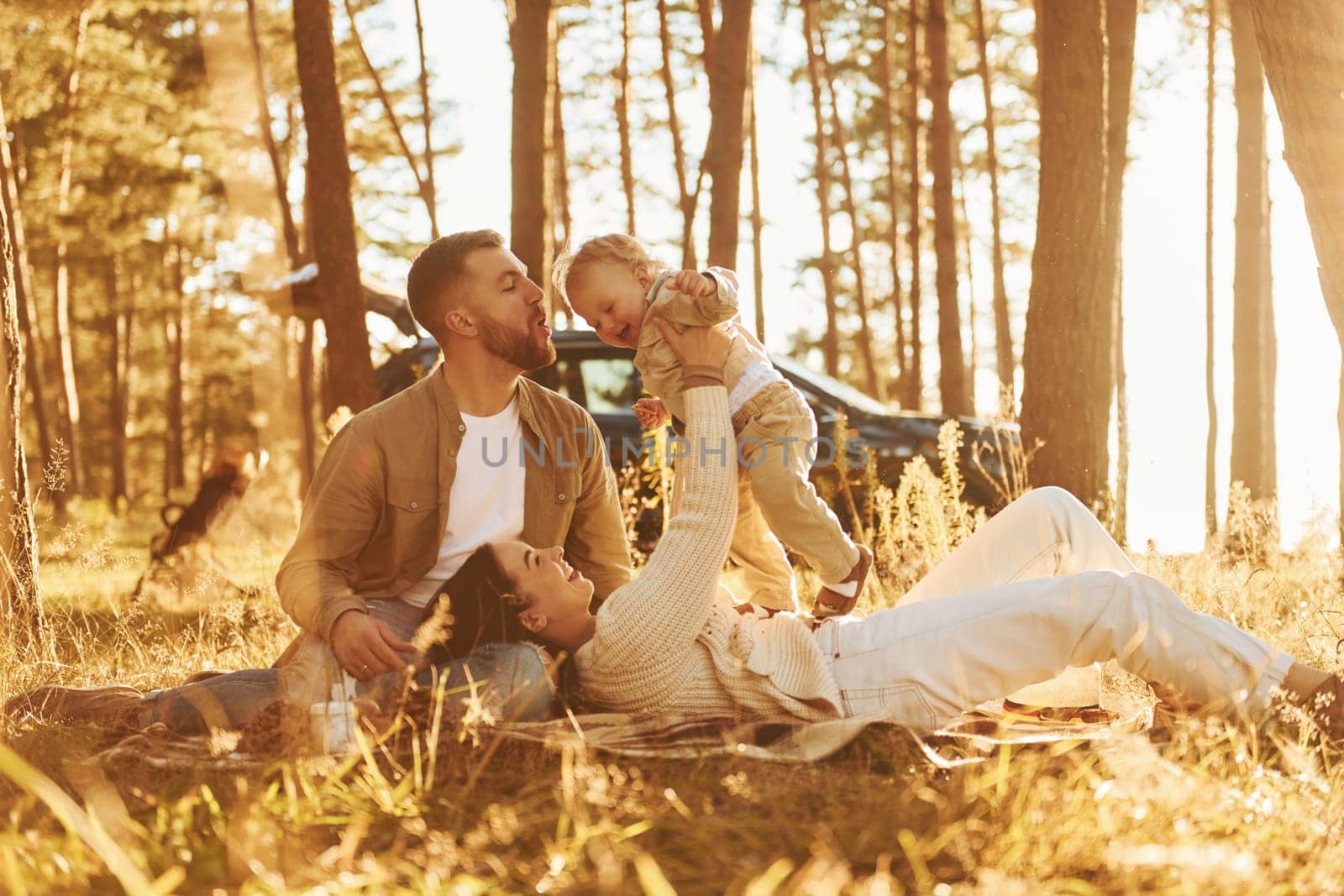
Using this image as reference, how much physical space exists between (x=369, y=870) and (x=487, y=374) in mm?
2257

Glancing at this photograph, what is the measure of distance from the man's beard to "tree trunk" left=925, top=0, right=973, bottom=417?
1093cm

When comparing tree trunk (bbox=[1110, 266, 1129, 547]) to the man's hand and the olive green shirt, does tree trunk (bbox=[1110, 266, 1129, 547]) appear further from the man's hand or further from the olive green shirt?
the man's hand

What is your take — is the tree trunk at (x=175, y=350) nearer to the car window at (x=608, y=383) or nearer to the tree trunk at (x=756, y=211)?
the tree trunk at (x=756, y=211)

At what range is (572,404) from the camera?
4594mm

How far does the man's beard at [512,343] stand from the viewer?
4219 millimetres

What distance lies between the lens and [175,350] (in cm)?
2634

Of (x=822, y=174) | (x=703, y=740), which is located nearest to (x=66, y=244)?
(x=822, y=174)

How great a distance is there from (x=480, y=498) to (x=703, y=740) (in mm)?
1359

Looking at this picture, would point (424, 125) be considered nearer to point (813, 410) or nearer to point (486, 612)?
point (813, 410)

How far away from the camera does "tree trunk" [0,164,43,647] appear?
17.3 ft

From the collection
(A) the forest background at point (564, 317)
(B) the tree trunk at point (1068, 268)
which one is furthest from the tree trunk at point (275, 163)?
(B) the tree trunk at point (1068, 268)

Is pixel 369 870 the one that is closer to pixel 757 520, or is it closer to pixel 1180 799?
pixel 1180 799

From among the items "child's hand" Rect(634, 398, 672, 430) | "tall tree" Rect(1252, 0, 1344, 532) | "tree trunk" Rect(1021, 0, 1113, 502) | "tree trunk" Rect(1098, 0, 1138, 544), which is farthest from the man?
"tree trunk" Rect(1098, 0, 1138, 544)

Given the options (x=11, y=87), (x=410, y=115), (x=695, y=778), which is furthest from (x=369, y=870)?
(x=410, y=115)
